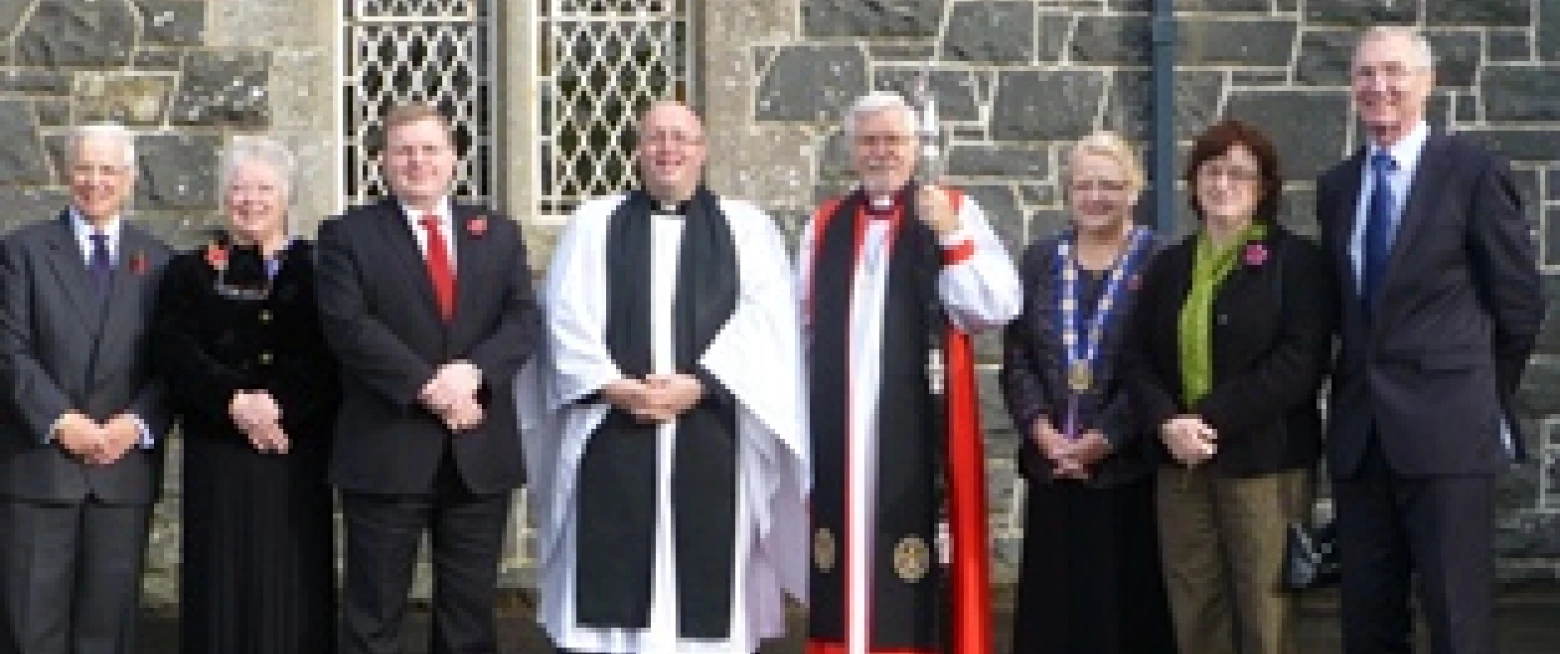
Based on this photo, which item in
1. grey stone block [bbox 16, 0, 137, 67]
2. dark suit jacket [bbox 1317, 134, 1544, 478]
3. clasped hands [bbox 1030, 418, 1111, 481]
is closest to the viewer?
dark suit jacket [bbox 1317, 134, 1544, 478]

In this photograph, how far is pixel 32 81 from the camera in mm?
8578

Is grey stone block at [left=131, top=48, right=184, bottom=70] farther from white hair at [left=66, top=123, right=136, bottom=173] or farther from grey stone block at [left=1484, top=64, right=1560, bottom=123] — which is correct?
grey stone block at [left=1484, top=64, right=1560, bottom=123]

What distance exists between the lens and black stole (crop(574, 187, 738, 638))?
258 inches

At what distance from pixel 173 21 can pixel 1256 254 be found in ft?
13.7

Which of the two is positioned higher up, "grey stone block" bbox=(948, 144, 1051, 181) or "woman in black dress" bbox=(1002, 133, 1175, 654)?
"grey stone block" bbox=(948, 144, 1051, 181)

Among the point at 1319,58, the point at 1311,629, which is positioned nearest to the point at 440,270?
the point at 1311,629

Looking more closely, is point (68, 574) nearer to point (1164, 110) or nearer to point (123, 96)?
point (123, 96)

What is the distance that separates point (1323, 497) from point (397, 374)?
13.1 ft

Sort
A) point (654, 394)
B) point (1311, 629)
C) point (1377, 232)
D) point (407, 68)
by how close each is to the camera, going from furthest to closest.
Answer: point (407, 68) → point (1311, 629) → point (654, 394) → point (1377, 232)

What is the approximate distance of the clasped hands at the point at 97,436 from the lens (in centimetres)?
658

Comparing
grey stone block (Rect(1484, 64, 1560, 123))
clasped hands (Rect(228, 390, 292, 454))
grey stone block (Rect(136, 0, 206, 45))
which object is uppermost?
grey stone block (Rect(136, 0, 206, 45))

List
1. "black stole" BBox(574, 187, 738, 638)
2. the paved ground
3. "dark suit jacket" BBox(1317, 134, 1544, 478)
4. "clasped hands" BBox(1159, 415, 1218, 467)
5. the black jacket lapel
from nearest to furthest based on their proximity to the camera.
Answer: "dark suit jacket" BBox(1317, 134, 1544, 478)
"clasped hands" BBox(1159, 415, 1218, 467)
"black stole" BBox(574, 187, 738, 638)
the black jacket lapel
the paved ground

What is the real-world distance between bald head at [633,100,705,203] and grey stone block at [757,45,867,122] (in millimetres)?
2107

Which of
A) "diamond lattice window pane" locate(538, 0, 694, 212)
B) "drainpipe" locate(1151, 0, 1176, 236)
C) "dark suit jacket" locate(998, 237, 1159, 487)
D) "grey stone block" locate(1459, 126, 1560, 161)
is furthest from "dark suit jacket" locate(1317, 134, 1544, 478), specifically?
"diamond lattice window pane" locate(538, 0, 694, 212)
